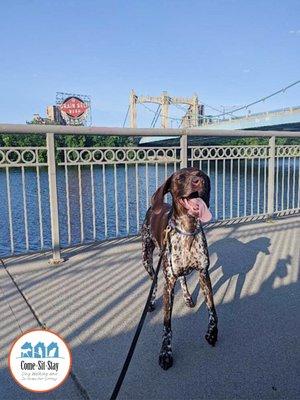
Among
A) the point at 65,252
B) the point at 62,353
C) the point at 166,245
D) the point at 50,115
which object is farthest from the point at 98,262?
the point at 50,115

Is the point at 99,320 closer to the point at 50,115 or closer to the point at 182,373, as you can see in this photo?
the point at 182,373

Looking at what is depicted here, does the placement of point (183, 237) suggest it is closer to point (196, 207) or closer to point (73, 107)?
point (196, 207)

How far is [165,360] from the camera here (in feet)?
7.66

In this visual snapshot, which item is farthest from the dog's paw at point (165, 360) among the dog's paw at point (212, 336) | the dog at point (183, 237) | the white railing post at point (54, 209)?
the white railing post at point (54, 209)

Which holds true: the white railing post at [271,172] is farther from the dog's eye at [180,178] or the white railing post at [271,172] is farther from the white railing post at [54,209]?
the dog's eye at [180,178]

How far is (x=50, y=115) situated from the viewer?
95.6 meters

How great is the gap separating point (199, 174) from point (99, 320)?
147 cm

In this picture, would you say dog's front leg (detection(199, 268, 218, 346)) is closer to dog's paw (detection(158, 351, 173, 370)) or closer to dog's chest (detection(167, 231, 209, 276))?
dog's chest (detection(167, 231, 209, 276))

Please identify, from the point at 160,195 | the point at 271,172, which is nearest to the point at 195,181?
the point at 160,195

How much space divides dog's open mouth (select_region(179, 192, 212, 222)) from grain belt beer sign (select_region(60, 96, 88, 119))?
68191 mm

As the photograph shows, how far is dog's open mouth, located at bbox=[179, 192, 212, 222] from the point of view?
2314mm

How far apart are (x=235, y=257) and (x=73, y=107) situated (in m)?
68.9

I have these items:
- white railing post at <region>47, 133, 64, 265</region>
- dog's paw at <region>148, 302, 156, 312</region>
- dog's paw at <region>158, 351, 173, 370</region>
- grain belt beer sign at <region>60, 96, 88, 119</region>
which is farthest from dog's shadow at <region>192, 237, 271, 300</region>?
grain belt beer sign at <region>60, 96, 88, 119</region>

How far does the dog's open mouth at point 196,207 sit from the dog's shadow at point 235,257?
1.32 meters
